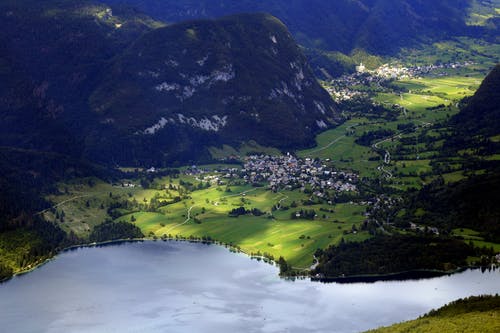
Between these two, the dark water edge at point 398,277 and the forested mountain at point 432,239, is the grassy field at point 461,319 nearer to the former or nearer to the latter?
the dark water edge at point 398,277

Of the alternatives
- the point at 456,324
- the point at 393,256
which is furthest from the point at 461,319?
the point at 393,256

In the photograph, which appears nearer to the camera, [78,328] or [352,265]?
[78,328]

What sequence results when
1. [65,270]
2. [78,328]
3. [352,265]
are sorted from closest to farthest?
[78,328] < [352,265] < [65,270]

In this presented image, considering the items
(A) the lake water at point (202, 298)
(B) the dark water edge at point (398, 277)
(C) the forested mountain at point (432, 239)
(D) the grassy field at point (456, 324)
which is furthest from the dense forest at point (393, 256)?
(D) the grassy field at point (456, 324)

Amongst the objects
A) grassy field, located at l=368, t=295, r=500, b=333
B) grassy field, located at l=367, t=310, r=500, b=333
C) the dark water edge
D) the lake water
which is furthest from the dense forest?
grassy field, located at l=367, t=310, r=500, b=333

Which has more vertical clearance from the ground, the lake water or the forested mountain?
the forested mountain

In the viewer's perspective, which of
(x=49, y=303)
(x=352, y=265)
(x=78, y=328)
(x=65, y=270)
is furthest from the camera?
(x=65, y=270)

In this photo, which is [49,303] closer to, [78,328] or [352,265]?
[78,328]

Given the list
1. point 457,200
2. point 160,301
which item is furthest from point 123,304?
point 457,200

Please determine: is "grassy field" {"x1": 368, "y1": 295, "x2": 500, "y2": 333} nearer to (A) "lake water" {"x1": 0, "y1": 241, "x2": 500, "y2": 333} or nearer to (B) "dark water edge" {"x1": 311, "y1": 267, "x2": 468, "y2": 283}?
(A) "lake water" {"x1": 0, "y1": 241, "x2": 500, "y2": 333}
